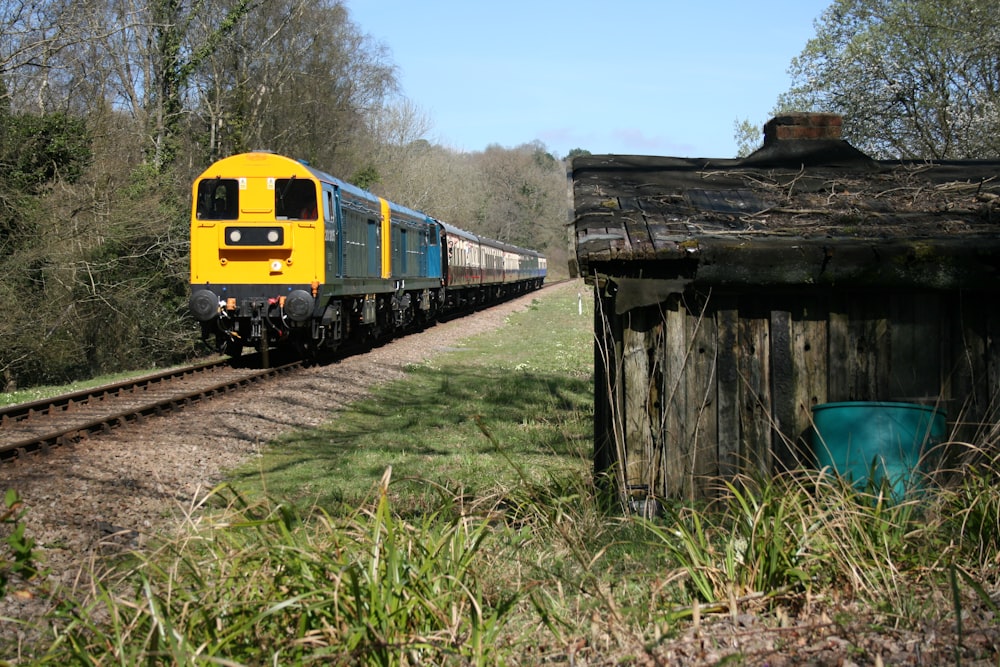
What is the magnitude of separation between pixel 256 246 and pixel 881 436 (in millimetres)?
12895

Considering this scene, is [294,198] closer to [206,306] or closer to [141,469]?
[206,306]

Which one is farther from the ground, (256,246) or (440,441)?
(256,246)

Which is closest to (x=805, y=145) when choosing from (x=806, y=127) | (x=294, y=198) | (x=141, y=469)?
(x=806, y=127)

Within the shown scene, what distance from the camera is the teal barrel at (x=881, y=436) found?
19.1ft

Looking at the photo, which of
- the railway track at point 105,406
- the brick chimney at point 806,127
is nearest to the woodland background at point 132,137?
the railway track at point 105,406

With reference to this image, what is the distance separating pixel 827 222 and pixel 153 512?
5.95 meters

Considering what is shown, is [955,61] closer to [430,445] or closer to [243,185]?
[243,185]

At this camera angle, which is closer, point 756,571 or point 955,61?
point 756,571

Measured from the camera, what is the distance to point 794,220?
6.94 metres

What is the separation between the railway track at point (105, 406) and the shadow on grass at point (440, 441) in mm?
2149

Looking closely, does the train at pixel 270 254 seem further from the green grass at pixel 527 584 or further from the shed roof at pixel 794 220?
the green grass at pixel 527 584

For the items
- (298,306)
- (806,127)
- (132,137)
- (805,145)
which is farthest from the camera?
(132,137)

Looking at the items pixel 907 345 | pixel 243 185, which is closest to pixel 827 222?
pixel 907 345

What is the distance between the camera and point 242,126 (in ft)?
110
